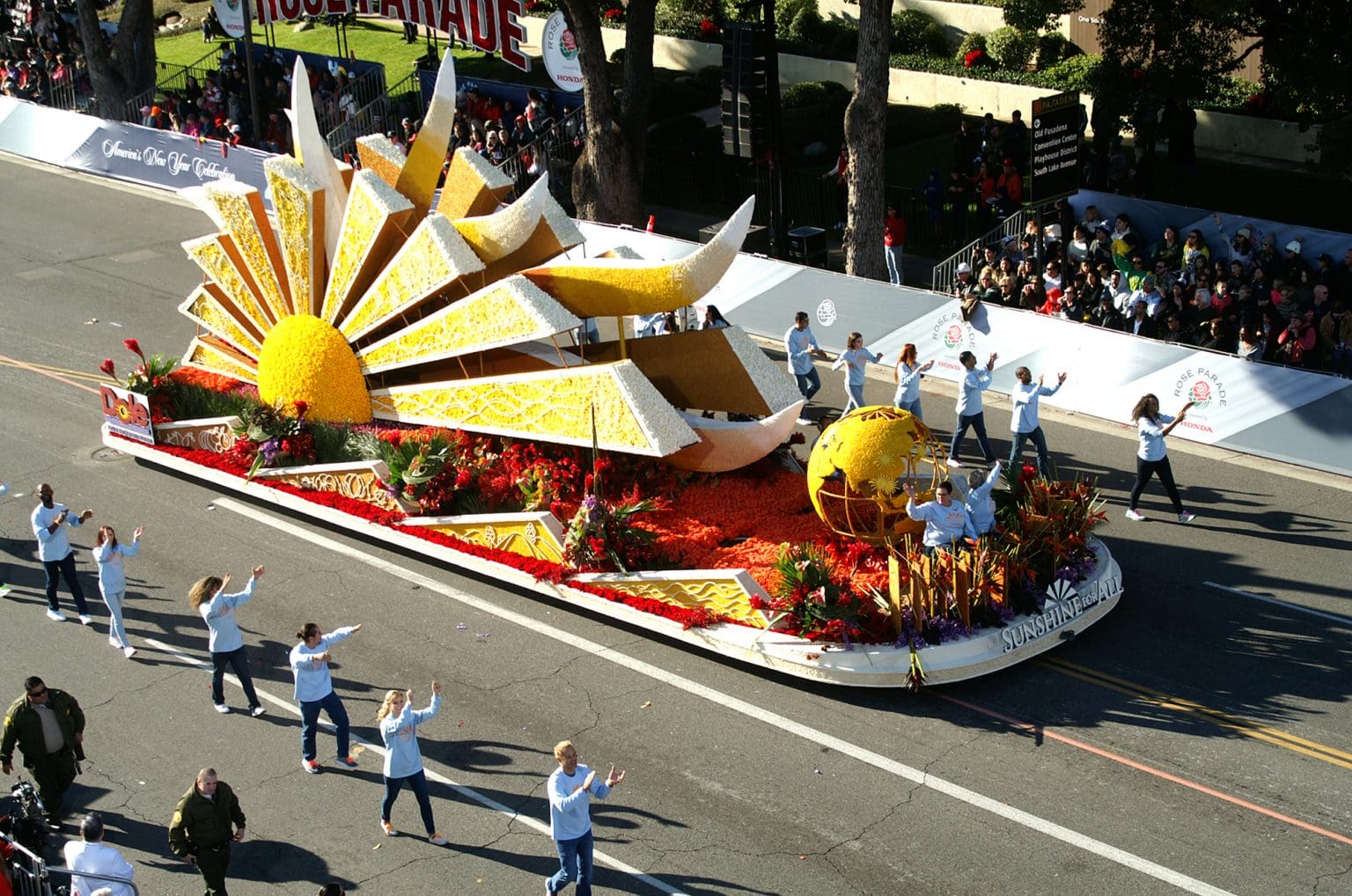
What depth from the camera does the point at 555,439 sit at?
1562 cm

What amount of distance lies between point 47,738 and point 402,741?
302 centimetres

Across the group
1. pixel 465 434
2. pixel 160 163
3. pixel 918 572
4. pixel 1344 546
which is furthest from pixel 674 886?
pixel 160 163

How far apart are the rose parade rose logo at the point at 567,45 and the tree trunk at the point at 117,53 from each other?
12.5m

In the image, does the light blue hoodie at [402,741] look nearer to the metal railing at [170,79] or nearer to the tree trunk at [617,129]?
the tree trunk at [617,129]

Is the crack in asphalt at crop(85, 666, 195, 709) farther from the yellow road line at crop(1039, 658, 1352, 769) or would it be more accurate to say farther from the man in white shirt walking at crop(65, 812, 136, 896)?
the yellow road line at crop(1039, 658, 1352, 769)

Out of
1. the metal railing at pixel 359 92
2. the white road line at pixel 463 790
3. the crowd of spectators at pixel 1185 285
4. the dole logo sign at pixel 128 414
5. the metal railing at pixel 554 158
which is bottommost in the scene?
the white road line at pixel 463 790

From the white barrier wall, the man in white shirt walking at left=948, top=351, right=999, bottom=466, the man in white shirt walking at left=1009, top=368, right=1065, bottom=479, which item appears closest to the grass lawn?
the white barrier wall

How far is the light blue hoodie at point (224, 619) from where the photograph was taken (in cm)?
1292

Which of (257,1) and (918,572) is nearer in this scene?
(918,572)

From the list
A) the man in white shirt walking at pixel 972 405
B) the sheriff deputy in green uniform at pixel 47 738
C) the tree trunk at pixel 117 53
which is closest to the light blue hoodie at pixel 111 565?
the sheriff deputy in green uniform at pixel 47 738

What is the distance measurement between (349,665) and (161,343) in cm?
1062

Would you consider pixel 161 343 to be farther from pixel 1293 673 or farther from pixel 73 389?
pixel 1293 673

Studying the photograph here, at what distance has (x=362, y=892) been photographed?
10969mm

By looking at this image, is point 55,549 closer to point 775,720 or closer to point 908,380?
point 775,720
